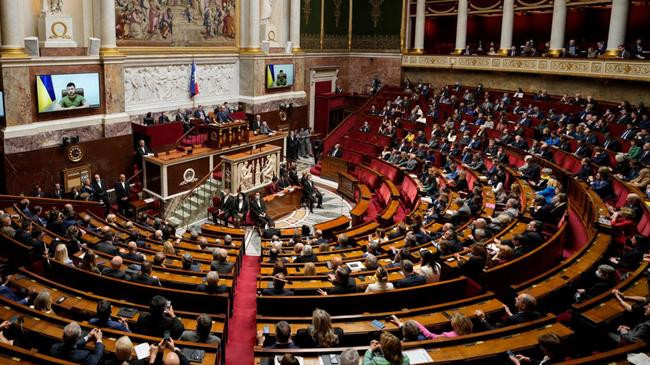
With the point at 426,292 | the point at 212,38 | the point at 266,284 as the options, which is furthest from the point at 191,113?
the point at 426,292

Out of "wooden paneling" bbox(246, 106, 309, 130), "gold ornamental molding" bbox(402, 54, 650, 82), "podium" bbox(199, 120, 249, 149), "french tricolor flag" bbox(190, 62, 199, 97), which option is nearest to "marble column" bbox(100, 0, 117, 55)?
"podium" bbox(199, 120, 249, 149)

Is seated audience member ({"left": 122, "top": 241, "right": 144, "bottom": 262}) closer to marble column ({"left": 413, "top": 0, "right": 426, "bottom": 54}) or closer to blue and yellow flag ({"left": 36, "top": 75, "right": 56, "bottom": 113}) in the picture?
blue and yellow flag ({"left": 36, "top": 75, "right": 56, "bottom": 113})

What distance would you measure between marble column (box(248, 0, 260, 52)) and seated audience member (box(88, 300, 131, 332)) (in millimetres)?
17546

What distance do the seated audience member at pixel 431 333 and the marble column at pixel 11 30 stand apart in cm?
1280

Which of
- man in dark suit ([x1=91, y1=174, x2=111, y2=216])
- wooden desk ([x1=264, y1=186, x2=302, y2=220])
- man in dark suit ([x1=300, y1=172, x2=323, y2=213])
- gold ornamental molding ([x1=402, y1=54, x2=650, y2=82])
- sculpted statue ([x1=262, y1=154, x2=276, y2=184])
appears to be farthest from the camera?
sculpted statue ([x1=262, y1=154, x2=276, y2=184])

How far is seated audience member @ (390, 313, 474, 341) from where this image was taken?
5.78m

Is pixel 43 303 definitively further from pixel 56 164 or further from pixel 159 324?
pixel 56 164

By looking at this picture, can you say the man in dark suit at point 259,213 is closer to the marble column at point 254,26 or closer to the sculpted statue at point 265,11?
the marble column at point 254,26

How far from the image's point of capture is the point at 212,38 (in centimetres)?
2112

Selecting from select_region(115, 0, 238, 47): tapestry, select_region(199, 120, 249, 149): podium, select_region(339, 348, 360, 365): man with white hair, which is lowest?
select_region(339, 348, 360, 365): man with white hair

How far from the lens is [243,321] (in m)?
7.50

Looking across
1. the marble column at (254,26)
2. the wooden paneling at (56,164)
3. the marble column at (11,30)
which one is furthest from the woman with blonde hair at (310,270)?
the marble column at (254,26)

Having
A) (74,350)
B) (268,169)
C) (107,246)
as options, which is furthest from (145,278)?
(268,169)

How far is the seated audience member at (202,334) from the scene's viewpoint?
5.91 metres
